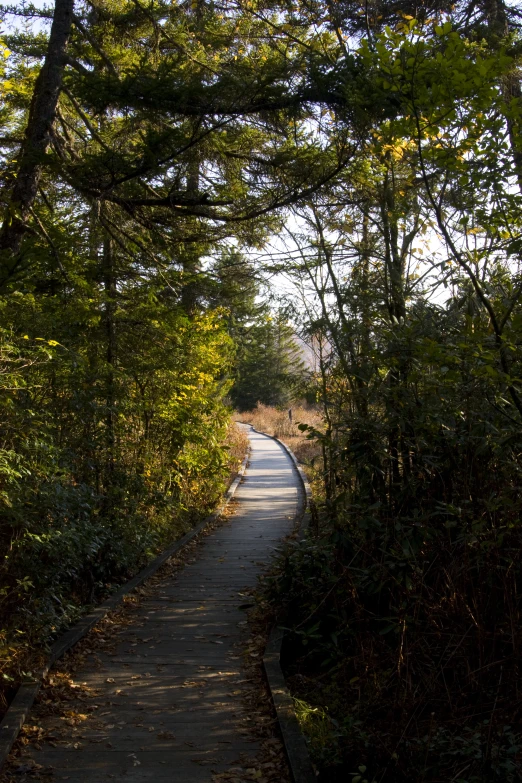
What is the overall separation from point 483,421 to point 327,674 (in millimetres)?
2712

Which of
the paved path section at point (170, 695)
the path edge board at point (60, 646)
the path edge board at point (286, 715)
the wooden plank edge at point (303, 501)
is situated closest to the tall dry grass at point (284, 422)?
the wooden plank edge at point (303, 501)

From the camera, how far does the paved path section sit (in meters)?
4.56

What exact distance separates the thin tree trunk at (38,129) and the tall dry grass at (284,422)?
17.8 m

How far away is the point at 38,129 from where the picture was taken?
26.4 feet

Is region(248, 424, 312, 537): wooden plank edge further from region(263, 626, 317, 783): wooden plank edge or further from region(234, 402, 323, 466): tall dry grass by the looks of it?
region(263, 626, 317, 783): wooden plank edge

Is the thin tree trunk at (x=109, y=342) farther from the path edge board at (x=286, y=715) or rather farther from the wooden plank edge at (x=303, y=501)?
the path edge board at (x=286, y=715)

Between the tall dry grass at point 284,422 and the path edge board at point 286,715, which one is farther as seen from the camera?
the tall dry grass at point 284,422

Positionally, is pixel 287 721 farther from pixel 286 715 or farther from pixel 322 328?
pixel 322 328

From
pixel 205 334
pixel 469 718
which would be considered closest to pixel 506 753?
pixel 469 718

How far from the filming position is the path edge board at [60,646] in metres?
4.74

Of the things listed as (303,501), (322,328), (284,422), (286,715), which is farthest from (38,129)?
(284,422)

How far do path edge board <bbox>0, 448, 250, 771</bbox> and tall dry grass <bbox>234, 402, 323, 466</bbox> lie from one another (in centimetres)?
1494

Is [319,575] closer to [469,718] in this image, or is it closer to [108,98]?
[469,718]

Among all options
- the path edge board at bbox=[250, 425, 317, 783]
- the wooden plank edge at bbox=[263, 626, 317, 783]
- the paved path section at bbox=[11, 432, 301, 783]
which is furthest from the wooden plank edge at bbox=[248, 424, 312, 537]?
the wooden plank edge at bbox=[263, 626, 317, 783]
